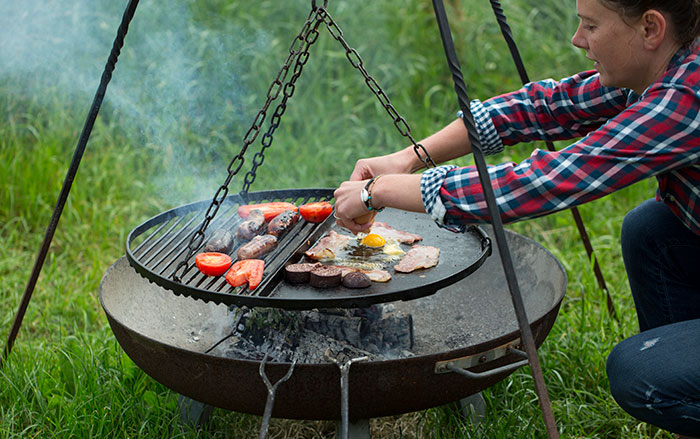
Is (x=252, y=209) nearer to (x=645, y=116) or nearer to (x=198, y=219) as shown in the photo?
(x=198, y=219)

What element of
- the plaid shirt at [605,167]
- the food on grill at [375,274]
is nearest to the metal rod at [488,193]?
the plaid shirt at [605,167]

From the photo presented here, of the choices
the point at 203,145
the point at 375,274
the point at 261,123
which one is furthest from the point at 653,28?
the point at 203,145

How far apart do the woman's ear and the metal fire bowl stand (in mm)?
921

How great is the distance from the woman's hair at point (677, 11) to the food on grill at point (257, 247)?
1322 mm

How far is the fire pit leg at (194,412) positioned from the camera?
2.67 meters

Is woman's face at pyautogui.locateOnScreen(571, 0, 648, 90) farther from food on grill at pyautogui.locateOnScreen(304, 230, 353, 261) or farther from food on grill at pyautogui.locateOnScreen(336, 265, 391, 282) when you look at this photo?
food on grill at pyautogui.locateOnScreen(304, 230, 353, 261)

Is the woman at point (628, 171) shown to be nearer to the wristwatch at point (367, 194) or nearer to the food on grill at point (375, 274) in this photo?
the wristwatch at point (367, 194)

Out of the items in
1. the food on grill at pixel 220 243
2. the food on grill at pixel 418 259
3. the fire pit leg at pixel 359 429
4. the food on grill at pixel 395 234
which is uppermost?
the food on grill at pixel 418 259

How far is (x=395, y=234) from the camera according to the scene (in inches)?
105

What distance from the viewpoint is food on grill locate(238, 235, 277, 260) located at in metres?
2.38

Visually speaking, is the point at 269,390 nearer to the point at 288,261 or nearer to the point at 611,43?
the point at 288,261

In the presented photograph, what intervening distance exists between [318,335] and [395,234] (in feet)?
1.63

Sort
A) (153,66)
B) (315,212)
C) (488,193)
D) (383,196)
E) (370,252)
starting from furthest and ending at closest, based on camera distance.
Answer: (153,66), (315,212), (370,252), (383,196), (488,193)

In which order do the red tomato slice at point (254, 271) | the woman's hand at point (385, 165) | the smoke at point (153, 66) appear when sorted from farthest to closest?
the smoke at point (153, 66) < the woman's hand at point (385, 165) < the red tomato slice at point (254, 271)
